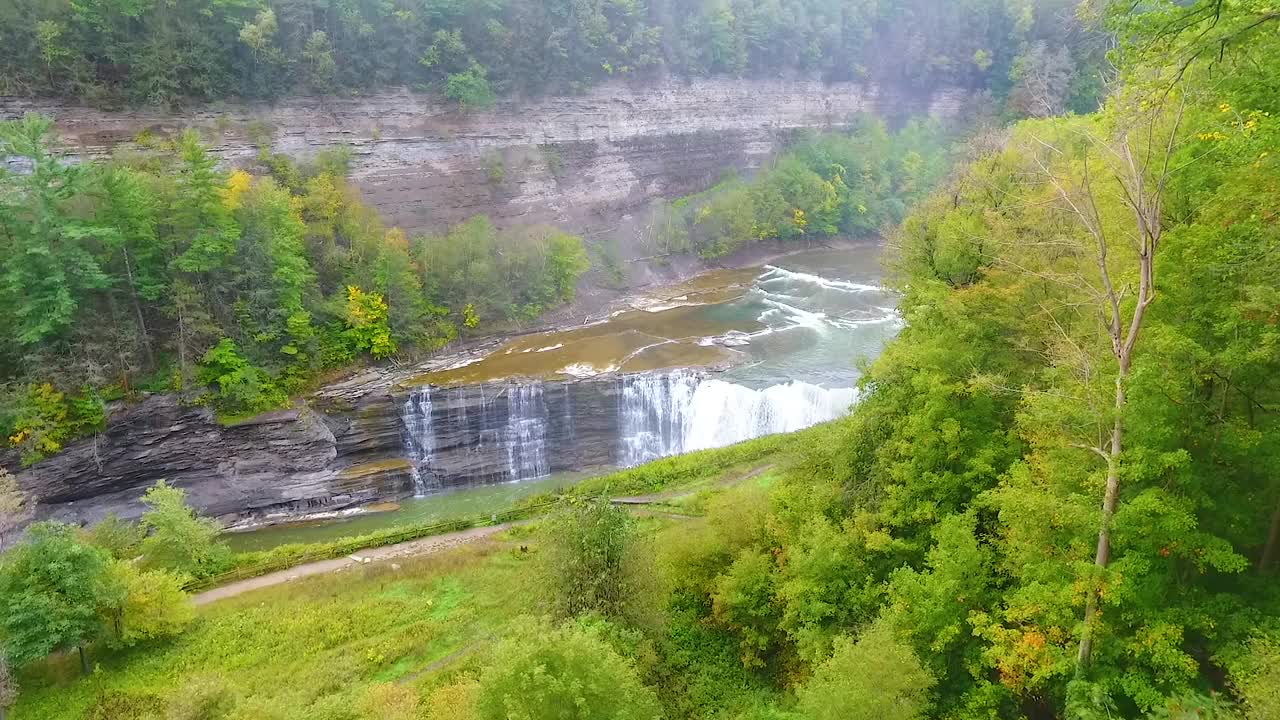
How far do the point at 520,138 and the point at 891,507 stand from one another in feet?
129

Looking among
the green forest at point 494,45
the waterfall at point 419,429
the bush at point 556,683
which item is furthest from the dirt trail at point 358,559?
the green forest at point 494,45

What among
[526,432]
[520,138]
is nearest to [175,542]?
[526,432]

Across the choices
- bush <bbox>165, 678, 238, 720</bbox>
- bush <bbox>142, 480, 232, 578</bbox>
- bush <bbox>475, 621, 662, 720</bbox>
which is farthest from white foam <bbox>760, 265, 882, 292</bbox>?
bush <bbox>165, 678, 238, 720</bbox>

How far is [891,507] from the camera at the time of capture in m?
12.7

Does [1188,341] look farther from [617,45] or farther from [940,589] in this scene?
[617,45]

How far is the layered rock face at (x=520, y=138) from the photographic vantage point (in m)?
36.2

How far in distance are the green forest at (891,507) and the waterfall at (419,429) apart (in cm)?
517

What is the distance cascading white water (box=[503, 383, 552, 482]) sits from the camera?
29266 mm

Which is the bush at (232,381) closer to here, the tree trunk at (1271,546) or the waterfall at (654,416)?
the waterfall at (654,416)

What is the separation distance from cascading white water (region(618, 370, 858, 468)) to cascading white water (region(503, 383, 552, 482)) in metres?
3.32

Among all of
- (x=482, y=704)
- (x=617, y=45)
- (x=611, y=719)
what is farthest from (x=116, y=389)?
(x=617, y=45)

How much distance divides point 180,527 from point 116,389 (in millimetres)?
8288

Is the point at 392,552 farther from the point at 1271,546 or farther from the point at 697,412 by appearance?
the point at 1271,546

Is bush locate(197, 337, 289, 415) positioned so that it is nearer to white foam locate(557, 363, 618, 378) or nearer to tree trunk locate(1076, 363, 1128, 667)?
white foam locate(557, 363, 618, 378)
